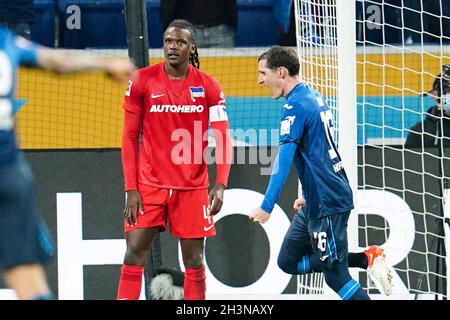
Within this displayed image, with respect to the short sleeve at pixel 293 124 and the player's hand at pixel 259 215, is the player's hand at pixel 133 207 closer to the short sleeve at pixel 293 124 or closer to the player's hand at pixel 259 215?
the player's hand at pixel 259 215

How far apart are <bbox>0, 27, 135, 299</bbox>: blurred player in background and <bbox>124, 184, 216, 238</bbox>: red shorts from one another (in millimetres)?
1857

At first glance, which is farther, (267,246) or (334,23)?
(267,246)

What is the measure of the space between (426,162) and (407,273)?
89cm

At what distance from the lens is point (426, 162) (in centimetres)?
788

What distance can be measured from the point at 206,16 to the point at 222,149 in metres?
2.57

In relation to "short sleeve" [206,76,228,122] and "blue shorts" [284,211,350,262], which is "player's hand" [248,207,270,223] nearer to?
"blue shorts" [284,211,350,262]

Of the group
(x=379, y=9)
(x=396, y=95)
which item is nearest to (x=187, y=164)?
(x=396, y=95)

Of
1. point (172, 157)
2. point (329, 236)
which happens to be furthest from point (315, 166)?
point (172, 157)

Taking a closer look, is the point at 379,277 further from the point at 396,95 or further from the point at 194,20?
the point at 194,20

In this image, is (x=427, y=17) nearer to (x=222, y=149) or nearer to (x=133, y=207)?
(x=222, y=149)

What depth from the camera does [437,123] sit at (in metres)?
7.70

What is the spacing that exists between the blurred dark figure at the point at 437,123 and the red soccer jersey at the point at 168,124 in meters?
1.81

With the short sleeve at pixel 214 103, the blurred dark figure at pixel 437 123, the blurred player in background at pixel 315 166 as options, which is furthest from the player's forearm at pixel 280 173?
the blurred dark figure at pixel 437 123
